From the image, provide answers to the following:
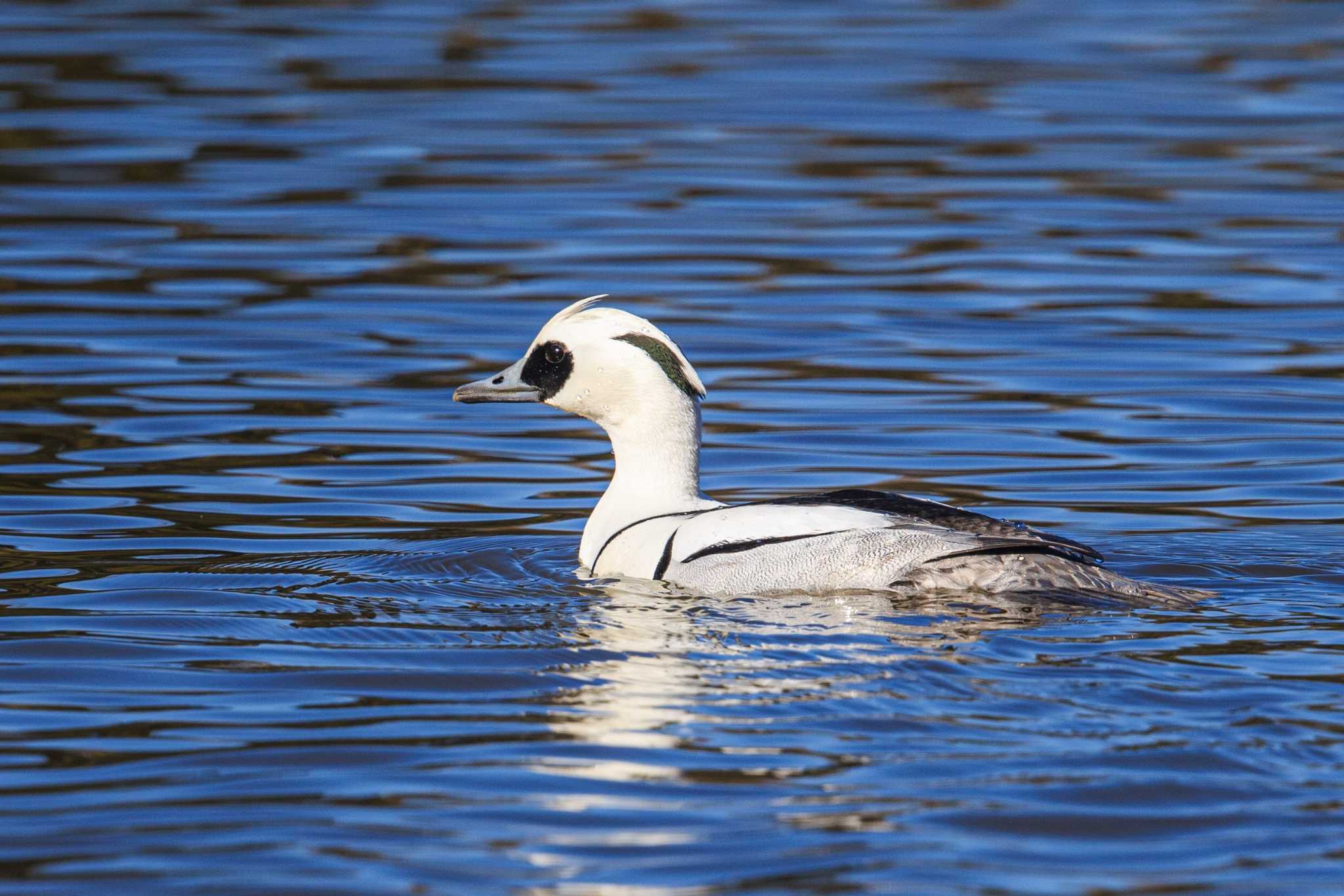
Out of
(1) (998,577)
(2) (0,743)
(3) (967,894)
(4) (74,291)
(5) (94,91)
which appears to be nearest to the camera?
(3) (967,894)

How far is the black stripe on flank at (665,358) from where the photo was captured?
8.72 metres

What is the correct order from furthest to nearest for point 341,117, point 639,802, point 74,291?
point 341,117 < point 74,291 < point 639,802

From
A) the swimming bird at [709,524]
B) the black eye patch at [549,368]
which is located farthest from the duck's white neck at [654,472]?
the black eye patch at [549,368]

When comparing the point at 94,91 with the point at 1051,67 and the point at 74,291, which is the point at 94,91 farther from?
the point at 1051,67

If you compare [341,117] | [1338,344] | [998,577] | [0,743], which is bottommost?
[0,743]

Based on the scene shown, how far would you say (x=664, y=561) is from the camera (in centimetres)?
831

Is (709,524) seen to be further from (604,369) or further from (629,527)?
(604,369)

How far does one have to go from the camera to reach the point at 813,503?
8.12 m

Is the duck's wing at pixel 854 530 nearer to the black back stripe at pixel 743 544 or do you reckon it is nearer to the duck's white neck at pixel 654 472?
the black back stripe at pixel 743 544

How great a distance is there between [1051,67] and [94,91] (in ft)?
32.2

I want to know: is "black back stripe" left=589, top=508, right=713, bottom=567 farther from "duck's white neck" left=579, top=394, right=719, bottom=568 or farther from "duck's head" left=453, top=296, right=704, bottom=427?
"duck's head" left=453, top=296, right=704, bottom=427

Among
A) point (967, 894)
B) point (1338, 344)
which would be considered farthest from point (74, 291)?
point (967, 894)

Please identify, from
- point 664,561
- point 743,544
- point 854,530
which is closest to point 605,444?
point 664,561

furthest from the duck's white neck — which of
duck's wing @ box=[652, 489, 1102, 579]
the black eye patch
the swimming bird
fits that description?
duck's wing @ box=[652, 489, 1102, 579]
